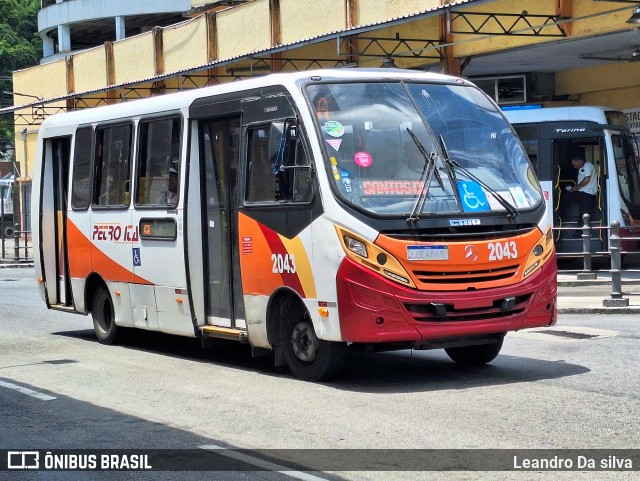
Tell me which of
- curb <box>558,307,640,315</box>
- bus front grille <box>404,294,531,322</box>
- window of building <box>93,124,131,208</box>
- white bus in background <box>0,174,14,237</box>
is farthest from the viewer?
white bus in background <box>0,174,14,237</box>

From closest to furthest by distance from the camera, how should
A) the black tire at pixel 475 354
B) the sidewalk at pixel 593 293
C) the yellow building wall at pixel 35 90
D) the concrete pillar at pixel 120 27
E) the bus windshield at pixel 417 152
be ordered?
1. the bus windshield at pixel 417 152
2. the black tire at pixel 475 354
3. the sidewalk at pixel 593 293
4. the yellow building wall at pixel 35 90
5. the concrete pillar at pixel 120 27

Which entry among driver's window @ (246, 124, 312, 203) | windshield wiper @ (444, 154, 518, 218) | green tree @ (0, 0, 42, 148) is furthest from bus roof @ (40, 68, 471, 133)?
green tree @ (0, 0, 42, 148)

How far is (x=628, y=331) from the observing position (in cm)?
1442

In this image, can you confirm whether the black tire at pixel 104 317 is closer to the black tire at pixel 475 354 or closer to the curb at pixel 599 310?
the black tire at pixel 475 354

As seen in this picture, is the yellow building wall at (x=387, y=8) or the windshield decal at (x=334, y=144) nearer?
the windshield decal at (x=334, y=144)

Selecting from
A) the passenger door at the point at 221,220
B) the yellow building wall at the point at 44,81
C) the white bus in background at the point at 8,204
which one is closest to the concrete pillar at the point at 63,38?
the white bus in background at the point at 8,204

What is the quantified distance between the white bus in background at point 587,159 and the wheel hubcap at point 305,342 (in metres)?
14.3

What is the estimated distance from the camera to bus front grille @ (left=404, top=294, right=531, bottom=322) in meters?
10.2

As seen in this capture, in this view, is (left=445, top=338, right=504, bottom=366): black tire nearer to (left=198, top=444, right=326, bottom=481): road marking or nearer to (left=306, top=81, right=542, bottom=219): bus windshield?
(left=306, top=81, right=542, bottom=219): bus windshield

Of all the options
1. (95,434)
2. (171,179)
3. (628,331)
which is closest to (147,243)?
(171,179)

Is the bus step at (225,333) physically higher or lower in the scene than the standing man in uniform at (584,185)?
lower

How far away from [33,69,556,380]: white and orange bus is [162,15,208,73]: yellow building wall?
24.1m

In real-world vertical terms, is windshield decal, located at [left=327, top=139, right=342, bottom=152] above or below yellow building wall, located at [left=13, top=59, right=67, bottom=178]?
below

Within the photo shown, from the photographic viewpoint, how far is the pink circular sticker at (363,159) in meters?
10.5
